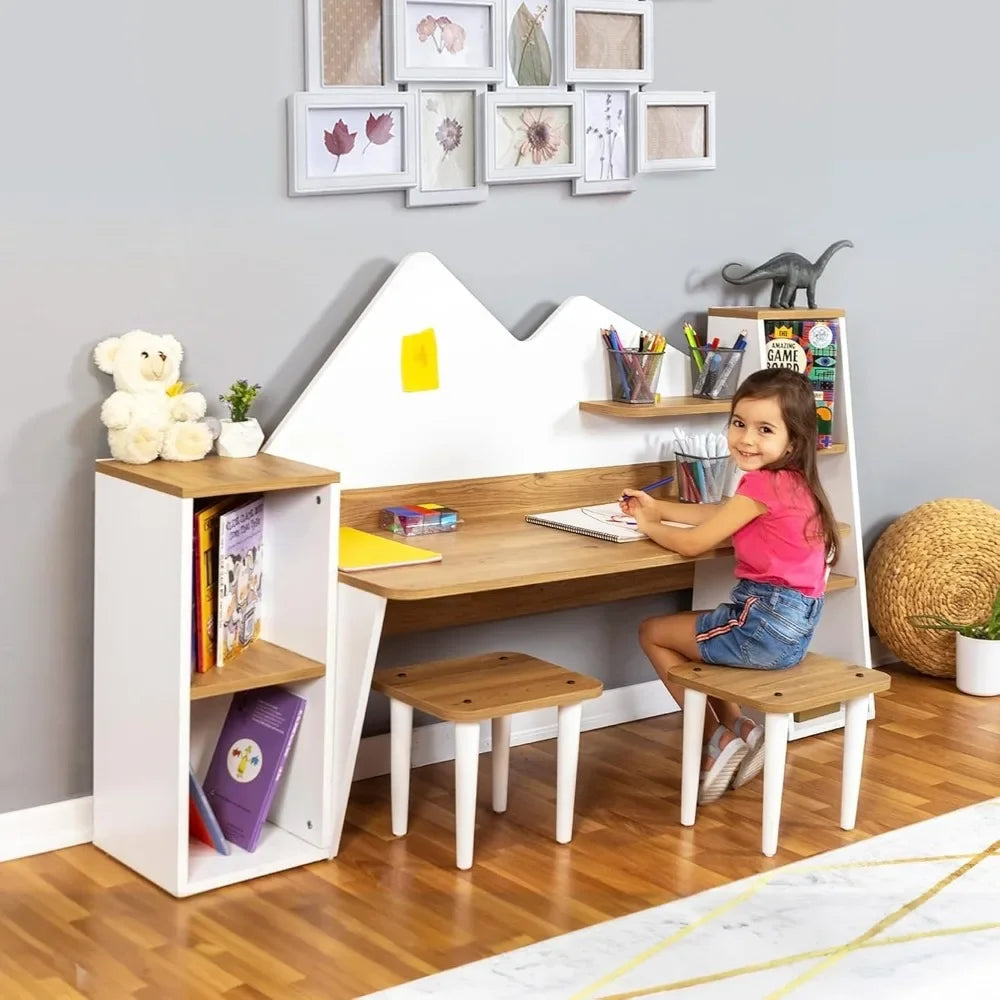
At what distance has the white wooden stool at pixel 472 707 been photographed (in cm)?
273

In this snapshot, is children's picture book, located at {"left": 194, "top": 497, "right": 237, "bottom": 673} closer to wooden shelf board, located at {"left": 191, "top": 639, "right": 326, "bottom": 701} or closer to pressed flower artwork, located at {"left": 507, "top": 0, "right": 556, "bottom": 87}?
wooden shelf board, located at {"left": 191, "top": 639, "right": 326, "bottom": 701}

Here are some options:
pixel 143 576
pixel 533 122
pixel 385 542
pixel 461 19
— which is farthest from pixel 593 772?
pixel 461 19

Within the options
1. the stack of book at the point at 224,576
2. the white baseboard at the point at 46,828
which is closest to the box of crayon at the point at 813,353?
the stack of book at the point at 224,576

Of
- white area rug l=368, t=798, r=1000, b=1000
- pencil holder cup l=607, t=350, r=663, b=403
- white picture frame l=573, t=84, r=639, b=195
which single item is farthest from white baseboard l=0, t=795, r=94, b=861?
white picture frame l=573, t=84, r=639, b=195

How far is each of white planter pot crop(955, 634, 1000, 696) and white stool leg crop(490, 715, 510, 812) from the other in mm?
1370

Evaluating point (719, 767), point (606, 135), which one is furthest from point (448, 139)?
point (719, 767)

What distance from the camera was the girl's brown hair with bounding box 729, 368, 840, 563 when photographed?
2963mm

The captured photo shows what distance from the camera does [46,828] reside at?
2.81 meters

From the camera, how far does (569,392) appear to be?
10.9 ft

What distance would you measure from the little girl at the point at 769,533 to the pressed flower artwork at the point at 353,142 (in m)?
0.81

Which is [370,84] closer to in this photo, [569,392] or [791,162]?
[569,392]

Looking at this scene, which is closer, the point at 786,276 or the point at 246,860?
the point at 246,860

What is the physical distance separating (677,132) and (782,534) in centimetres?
100

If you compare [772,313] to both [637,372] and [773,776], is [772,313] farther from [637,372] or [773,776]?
[773,776]
